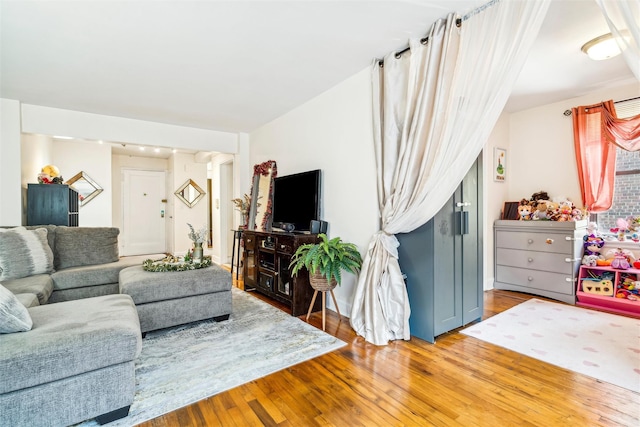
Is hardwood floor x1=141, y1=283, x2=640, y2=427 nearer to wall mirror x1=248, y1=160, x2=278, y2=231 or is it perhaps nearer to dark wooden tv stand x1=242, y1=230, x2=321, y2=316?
dark wooden tv stand x1=242, y1=230, x2=321, y2=316

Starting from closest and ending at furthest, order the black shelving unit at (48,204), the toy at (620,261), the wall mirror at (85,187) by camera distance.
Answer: the toy at (620,261), the black shelving unit at (48,204), the wall mirror at (85,187)


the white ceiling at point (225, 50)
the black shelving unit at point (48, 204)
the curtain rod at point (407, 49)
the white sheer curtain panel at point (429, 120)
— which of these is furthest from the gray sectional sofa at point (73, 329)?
the curtain rod at point (407, 49)

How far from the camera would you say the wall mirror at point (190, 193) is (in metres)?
7.06

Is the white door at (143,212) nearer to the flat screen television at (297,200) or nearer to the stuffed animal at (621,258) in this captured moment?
the flat screen television at (297,200)

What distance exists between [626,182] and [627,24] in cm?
312

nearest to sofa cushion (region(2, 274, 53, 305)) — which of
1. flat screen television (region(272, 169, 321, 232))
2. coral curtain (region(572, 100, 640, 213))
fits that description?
flat screen television (region(272, 169, 321, 232))

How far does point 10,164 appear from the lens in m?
3.53

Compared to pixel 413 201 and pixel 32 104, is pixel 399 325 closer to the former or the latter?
pixel 413 201

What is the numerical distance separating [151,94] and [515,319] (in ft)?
14.9

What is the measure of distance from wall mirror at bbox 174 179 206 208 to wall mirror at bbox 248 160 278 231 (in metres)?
3.08

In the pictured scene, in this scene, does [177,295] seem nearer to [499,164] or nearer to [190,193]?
[499,164]

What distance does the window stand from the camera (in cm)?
337

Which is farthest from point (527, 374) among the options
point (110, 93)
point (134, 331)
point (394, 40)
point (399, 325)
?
point (110, 93)

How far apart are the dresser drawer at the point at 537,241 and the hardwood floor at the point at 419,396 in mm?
1989
